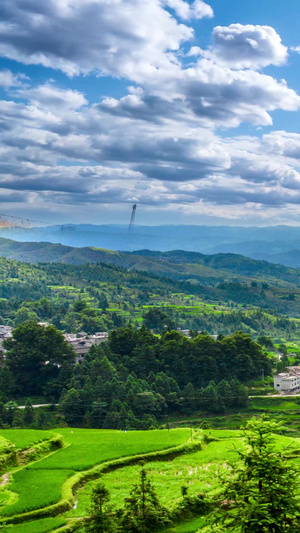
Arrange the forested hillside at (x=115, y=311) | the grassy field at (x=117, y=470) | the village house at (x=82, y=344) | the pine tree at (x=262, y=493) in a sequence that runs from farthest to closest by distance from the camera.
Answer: the forested hillside at (x=115, y=311) → the village house at (x=82, y=344) → the grassy field at (x=117, y=470) → the pine tree at (x=262, y=493)

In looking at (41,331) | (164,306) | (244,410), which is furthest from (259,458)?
(164,306)

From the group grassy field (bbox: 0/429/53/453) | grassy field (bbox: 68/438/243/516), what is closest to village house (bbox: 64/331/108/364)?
grassy field (bbox: 0/429/53/453)

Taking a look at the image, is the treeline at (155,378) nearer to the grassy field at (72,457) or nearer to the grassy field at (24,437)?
the grassy field at (72,457)

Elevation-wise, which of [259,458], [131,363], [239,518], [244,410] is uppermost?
[259,458]

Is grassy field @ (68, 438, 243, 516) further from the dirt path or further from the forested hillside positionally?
the forested hillside

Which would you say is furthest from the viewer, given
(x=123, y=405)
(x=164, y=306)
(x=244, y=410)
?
(x=164, y=306)

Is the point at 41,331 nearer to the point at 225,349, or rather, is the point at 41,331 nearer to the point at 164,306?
the point at 225,349

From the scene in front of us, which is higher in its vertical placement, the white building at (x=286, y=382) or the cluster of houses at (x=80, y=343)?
the cluster of houses at (x=80, y=343)

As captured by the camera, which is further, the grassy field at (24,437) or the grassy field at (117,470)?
the grassy field at (24,437)

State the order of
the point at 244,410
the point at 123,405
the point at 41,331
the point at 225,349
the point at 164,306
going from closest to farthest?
the point at 123,405
the point at 244,410
the point at 41,331
the point at 225,349
the point at 164,306

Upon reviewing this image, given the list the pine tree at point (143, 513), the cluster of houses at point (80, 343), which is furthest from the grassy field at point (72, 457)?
the cluster of houses at point (80, 343)

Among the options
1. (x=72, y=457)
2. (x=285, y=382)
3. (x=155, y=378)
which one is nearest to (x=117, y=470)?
(x=72, y=457)
